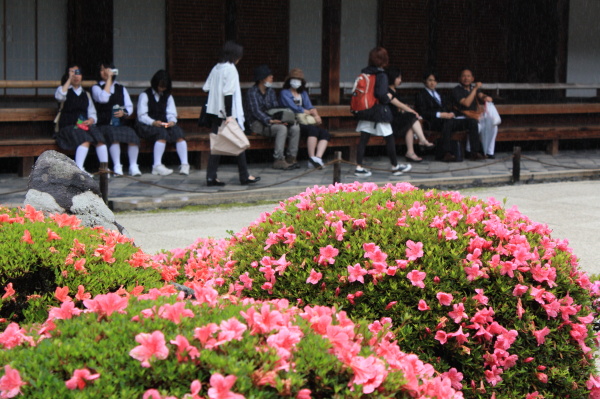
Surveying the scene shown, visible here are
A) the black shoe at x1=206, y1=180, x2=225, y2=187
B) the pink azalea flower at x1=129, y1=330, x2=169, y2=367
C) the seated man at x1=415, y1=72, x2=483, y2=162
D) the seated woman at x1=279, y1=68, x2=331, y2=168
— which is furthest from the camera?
the seated man at x1=415, y1=72, x2=483, y2=162

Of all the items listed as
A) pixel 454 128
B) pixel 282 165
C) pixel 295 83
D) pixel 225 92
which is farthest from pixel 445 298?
pixel 454 128

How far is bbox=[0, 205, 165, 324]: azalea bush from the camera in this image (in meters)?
3.79

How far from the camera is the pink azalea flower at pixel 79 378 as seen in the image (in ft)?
7.50

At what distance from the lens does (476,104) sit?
14.5m

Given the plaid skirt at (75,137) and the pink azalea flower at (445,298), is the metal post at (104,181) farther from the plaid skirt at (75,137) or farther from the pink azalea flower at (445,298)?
the pink azalea flower at (445,298)

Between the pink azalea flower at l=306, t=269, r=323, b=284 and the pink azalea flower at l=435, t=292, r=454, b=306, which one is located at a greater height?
the pink azalea flower at l=306, t=269, r=323, b=284

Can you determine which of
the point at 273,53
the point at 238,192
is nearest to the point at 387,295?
the point at 238,192

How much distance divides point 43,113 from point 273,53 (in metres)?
4.30

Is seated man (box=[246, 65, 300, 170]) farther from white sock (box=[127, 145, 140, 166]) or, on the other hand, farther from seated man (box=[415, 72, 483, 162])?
seated man (box=[415, 72, 483, 162])

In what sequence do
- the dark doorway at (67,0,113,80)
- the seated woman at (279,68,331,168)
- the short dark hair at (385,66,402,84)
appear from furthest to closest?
the short dark hair at (385,66,402,84)
the seated woman at (279,68,331,168)
the dark doorway at (67,0,113,80)

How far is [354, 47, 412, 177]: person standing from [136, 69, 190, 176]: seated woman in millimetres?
2370

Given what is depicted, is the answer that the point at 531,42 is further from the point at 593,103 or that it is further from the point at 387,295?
the point at 387,295

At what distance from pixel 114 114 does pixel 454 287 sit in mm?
8686

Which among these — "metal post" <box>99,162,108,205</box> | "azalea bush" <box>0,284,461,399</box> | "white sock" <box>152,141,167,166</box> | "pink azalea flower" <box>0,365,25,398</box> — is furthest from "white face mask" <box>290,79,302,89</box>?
"pink azalea flower" <box>0,365,25,398</box>
